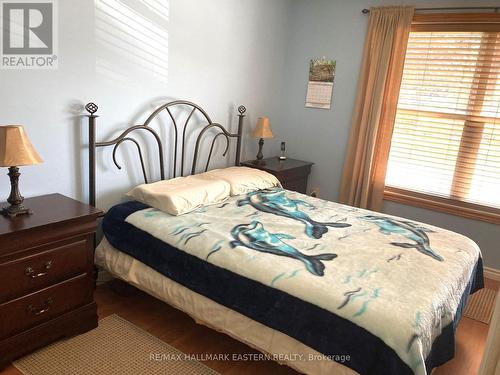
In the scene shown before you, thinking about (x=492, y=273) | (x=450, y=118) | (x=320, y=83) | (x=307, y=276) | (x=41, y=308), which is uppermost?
(x=320, y=83)

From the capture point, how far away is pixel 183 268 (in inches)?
77.8

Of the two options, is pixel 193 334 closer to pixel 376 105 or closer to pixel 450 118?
pixel 376 105

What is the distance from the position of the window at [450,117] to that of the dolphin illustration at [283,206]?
1317mm

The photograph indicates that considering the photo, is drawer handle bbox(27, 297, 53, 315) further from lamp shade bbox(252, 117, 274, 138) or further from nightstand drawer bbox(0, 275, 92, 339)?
lamp shade bbox(252, 117, 274, 138)

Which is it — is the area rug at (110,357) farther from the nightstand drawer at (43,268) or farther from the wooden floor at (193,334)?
the nightstand drawer at (43,268)

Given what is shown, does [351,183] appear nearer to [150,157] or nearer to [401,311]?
[150,157]

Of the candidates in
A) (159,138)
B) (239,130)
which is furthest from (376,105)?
(159,138)

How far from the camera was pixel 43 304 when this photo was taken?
1.88 meters

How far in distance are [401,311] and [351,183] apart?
229cm

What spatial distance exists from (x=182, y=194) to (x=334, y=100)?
2.06 meters

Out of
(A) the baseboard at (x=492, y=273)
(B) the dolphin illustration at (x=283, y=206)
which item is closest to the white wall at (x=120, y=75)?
(B) the dolphin illustration at (x=283, y=206)

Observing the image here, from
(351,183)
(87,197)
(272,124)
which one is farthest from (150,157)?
(351,183)

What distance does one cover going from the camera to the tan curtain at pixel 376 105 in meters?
3.31

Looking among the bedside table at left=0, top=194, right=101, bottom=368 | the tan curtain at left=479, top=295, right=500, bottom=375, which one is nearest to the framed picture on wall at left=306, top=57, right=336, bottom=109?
the bedside table at left=0, top=194, right=101, bottom=368
